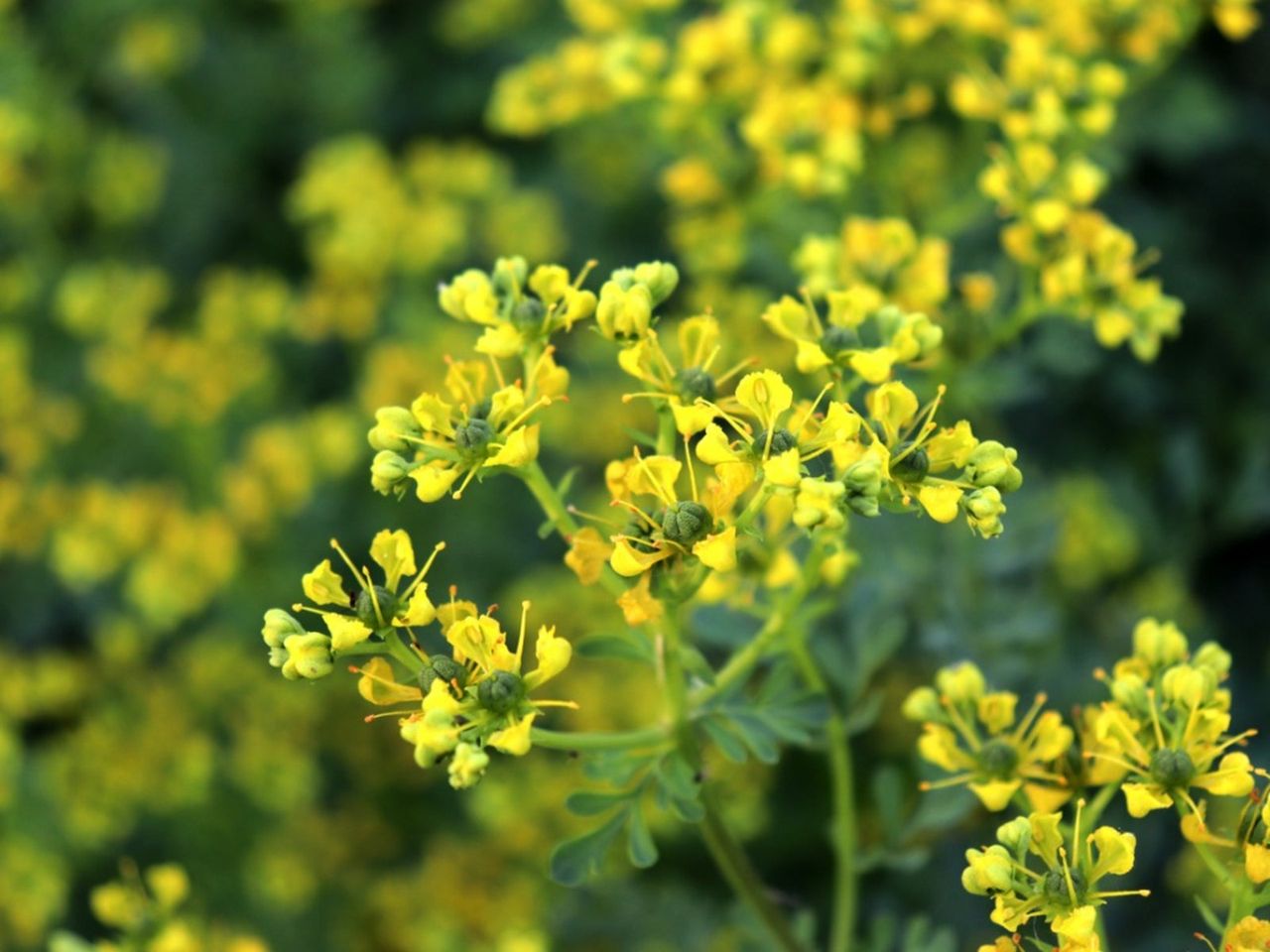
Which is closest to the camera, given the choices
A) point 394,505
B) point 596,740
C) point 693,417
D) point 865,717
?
point 693,417

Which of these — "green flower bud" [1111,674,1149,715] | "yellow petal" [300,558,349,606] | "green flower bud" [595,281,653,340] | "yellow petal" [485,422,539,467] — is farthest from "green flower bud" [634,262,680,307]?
"green flower bud" [1111,674,1149,715]

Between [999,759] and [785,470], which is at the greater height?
[785,470]

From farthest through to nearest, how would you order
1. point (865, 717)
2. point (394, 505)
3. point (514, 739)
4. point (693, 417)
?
point (394, 505)
point (865, 717)
point (693, 417)
point (514, 739)

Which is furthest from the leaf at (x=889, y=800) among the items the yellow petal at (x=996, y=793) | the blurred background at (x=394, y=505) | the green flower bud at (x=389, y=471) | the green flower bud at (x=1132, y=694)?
the green flower bud at (x=389, y=471)

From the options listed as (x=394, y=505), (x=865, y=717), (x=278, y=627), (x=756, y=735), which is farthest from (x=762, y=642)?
(x=394, y=505)

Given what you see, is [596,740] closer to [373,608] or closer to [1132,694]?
[373,608]

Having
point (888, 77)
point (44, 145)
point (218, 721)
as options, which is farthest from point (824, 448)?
point (44, 145)

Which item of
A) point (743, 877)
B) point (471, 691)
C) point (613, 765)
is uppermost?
point (471, 691)

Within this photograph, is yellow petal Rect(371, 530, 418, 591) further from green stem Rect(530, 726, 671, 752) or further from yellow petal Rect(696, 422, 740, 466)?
yellow petal Rect(696, 422, 740, 466)
